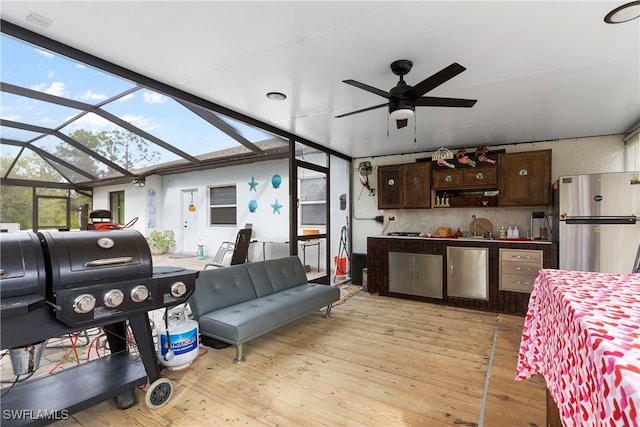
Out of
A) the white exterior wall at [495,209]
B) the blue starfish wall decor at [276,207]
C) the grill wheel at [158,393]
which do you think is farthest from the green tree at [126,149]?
the grill wheel at [158,393]

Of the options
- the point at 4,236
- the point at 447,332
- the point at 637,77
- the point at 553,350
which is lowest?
the point at 447,332

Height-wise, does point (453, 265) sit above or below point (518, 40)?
below

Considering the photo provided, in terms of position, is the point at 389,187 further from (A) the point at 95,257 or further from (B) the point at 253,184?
(A) the point at 95,257

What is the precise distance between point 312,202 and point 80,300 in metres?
5.01

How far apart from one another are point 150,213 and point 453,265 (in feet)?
27.6

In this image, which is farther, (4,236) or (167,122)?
(167,122)

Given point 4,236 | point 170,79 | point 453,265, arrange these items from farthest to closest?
point 453,265 → point 170,79 → point 4,236

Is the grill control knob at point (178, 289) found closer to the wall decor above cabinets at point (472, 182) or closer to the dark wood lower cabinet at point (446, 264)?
the dark wood lower cabinet at point (446, 264)

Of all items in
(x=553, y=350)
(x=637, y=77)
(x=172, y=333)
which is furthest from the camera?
(x=637, y=77)

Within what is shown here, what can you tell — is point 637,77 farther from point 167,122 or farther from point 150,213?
point 150,213

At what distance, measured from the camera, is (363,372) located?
2.45 m

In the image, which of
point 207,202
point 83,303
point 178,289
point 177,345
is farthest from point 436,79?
point 207,202

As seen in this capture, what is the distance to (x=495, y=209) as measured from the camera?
15.6ft

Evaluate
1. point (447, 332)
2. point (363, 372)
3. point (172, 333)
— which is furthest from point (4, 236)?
point (447, 332)
